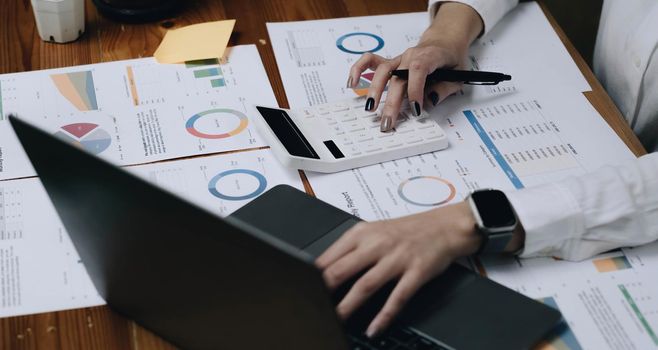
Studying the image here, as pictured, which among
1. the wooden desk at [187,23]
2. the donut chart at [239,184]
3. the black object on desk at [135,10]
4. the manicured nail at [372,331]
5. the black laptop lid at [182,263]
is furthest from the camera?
the black object on desk at [135,10]

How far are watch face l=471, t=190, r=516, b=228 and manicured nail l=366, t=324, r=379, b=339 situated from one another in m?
0.20

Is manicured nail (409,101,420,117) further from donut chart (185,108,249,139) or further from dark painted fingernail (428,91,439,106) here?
donut chart (185,108,249,139)

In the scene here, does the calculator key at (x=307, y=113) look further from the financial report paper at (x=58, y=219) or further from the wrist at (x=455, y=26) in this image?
the wrist at (x=455, y=26)

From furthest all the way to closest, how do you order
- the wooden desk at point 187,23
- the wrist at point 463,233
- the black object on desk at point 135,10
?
the black object on desk at point 135,10
the wooden desk at point 187,23
the wrist at point 463,233

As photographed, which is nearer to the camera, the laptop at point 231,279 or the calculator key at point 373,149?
the laptop at point 231,279

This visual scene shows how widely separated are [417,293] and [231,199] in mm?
275

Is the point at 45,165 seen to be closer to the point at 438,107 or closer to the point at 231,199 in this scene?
the point at 231,199

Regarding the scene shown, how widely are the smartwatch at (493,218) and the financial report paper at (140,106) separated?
316 millimetres

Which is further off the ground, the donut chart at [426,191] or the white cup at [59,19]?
the white cup at [59,19]

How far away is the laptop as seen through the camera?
1.99ft

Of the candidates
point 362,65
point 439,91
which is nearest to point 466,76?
point 439,91

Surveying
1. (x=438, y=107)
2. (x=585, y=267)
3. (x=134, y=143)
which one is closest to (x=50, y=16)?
(x=134, y=143)

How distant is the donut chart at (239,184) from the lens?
979 mm

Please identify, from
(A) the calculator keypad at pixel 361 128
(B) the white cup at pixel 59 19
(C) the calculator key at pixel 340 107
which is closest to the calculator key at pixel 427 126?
(A) the calculator keypad at pixel 361 128
